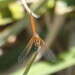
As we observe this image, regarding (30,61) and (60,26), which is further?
(60,26)

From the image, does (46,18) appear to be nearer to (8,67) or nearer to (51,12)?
(51,12)

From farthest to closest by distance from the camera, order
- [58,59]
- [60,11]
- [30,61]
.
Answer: [60,11] < [58,59] < [30,61]

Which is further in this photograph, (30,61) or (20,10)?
(20,10)

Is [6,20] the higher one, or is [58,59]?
[6,20]

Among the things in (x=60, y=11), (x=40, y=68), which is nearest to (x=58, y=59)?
(x=40, y=68)

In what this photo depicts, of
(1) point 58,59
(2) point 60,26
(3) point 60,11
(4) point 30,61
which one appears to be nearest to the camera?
(4) point 30,61

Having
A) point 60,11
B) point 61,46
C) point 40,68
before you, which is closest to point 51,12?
point 60,11

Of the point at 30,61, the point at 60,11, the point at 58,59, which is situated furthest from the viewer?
the point at 60,11

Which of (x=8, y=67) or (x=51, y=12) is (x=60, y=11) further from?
(x=8, y=67)

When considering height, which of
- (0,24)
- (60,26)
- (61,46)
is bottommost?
(61,46)
